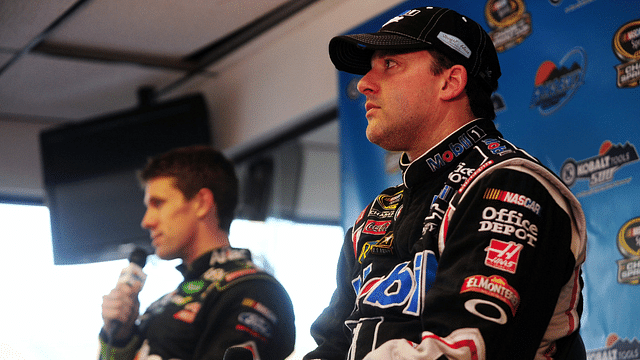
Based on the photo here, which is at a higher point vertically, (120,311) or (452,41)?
(452,41)

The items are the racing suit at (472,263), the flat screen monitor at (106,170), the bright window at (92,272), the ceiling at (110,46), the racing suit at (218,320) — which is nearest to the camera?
the racing suit at (472,263)

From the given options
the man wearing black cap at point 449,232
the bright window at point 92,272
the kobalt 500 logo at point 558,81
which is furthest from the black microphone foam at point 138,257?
the kobalt 500 logo at point 558,81

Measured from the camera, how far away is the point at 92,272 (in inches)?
166

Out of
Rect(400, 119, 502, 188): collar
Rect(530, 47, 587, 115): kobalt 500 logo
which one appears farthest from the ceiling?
Rect(400, 119, 502, 188): collar

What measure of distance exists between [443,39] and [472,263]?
0.45 metres

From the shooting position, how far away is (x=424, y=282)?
1134 millimetres

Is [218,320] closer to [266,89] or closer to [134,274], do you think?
[134,274]

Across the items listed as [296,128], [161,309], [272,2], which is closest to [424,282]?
[161,309]

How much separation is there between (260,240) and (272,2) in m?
1.26

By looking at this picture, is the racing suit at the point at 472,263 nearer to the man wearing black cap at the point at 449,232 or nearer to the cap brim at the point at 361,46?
the man wearing black cap at the point at 449,232

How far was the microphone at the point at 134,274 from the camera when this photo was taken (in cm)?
198

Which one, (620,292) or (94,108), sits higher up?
(94,108)

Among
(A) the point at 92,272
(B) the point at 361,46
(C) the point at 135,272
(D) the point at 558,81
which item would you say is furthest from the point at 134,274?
(A) the point at 92,272

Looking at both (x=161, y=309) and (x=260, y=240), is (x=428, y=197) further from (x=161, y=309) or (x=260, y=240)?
(x=260, y=240)
